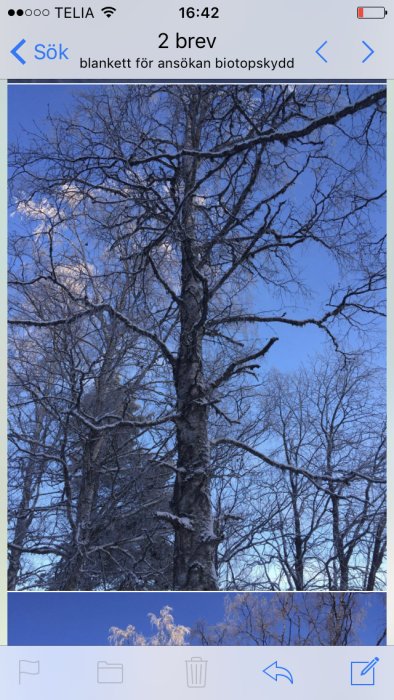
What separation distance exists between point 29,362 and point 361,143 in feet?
3.96

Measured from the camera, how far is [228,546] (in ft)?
6.84
